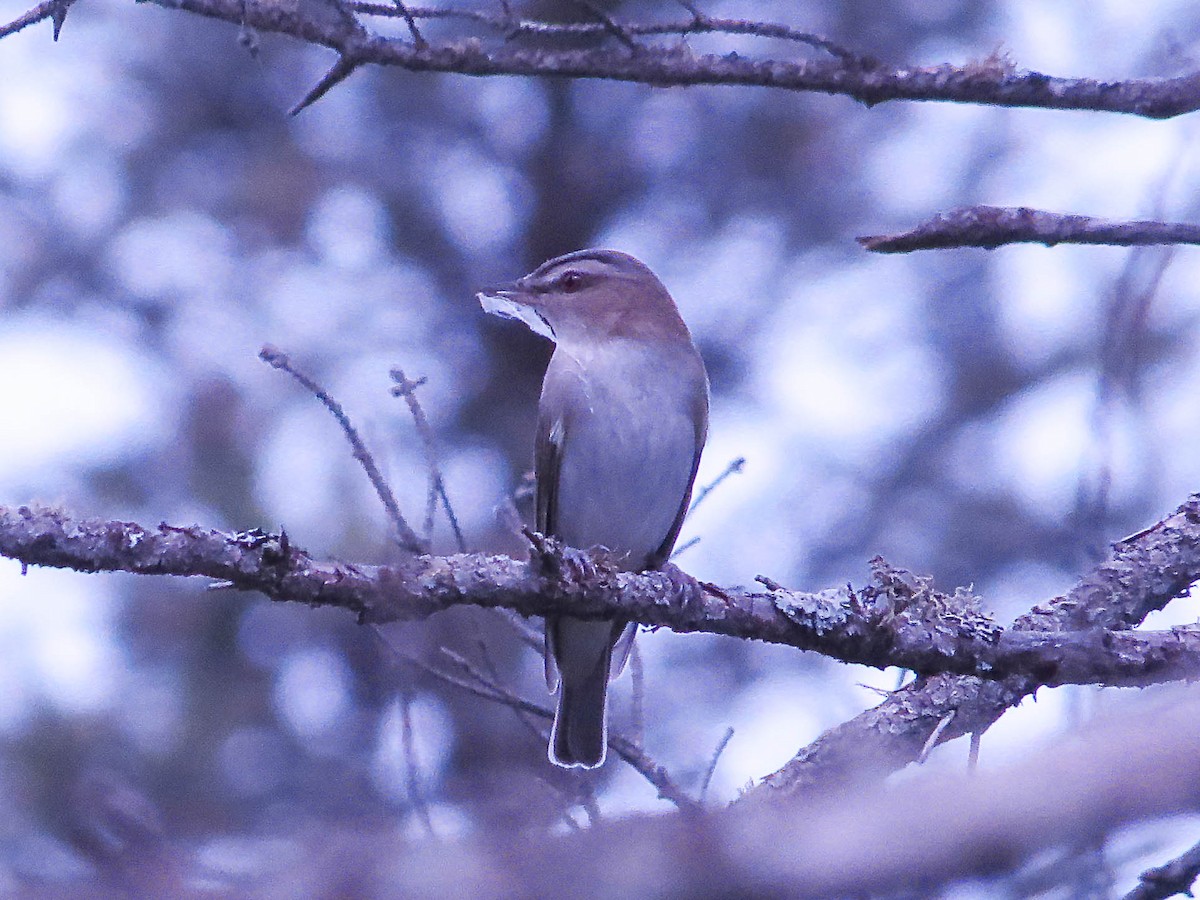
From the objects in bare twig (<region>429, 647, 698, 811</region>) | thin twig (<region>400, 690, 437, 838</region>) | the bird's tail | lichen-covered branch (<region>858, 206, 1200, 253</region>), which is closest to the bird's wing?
the bird's tail

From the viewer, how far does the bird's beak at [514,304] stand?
787 centimetres

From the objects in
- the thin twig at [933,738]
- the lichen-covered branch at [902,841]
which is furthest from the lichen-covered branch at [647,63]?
the lichen-covered branch at [902,841]

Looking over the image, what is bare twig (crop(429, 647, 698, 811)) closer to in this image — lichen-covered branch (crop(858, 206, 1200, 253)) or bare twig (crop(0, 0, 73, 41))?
lichen-covered branch (crop(858, 206, 1200, 253))

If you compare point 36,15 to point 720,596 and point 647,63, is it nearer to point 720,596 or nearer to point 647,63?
point 647,63

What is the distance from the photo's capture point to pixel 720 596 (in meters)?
4.69

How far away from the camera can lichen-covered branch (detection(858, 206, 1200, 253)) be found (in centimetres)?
443

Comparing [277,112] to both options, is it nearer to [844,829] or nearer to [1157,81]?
[1157,81]

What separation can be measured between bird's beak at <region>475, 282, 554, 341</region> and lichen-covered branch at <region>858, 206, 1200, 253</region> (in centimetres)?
355

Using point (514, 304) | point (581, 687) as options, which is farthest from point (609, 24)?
point (581, 687)

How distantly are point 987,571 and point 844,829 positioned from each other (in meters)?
11.8

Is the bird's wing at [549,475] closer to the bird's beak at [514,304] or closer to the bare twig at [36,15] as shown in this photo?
the bird's beak at [514,304]

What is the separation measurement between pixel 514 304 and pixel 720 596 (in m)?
3.64

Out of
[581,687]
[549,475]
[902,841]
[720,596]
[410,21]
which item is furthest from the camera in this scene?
[581,687]

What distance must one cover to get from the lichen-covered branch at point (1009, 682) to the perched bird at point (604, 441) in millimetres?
2000
